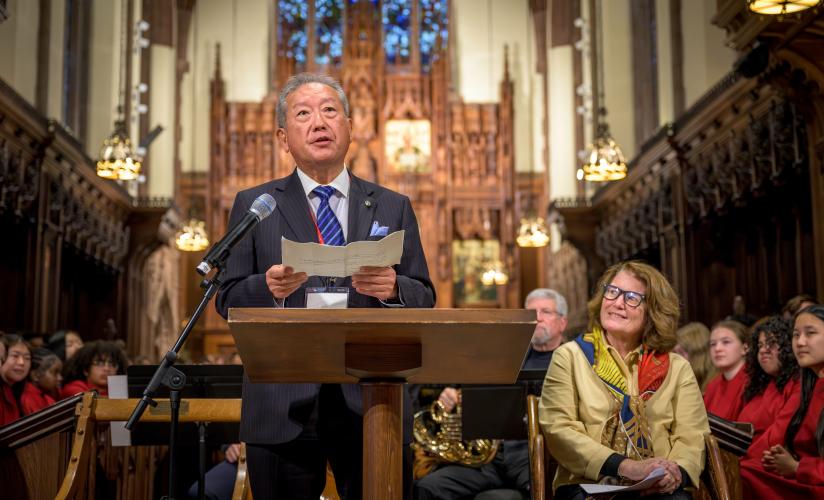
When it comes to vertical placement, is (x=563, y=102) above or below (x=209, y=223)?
above

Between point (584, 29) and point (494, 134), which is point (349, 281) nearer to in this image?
point (584, 29)

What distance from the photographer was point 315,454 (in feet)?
9.11

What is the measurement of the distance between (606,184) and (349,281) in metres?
14.3

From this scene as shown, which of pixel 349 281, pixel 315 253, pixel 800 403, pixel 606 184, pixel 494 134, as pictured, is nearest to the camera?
pixel 315 253

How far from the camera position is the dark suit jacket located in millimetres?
2727

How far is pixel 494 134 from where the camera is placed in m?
23.4

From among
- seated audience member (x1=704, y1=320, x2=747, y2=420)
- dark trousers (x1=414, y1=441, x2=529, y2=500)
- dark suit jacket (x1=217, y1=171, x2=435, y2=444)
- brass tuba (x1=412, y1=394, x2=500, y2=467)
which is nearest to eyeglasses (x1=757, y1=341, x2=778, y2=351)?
seated audience member (x1=704, y1=320, x2=747, y2=420)

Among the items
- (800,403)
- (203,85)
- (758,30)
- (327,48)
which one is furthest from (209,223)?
(800,403)

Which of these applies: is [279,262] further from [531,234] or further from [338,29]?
[338,29]

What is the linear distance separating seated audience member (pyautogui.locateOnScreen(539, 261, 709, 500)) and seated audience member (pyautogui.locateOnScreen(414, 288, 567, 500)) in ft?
4.43

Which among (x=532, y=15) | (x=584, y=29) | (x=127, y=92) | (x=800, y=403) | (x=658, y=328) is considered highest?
(x=532, y=15)

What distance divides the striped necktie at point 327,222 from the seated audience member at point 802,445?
2883mm

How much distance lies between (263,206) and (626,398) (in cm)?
170

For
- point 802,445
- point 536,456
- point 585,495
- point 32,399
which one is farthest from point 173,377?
point 32,399
